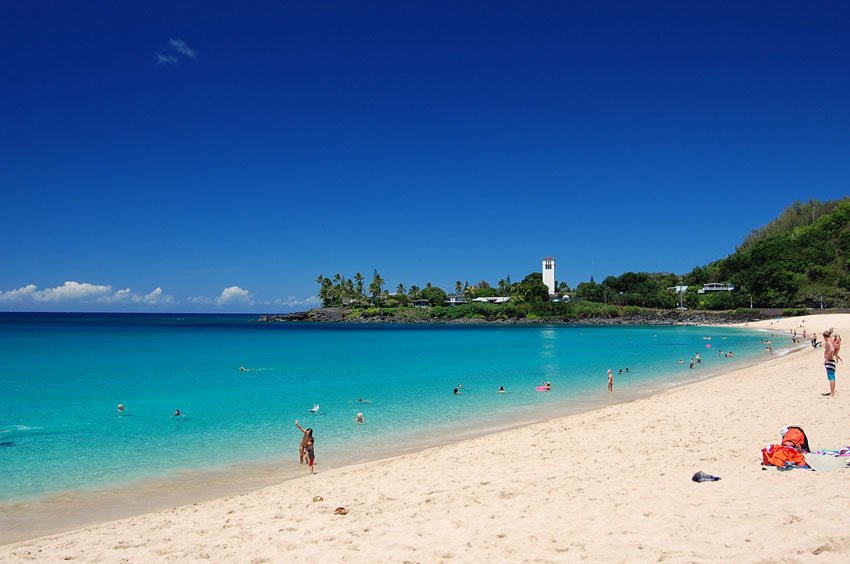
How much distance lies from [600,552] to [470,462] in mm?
6262

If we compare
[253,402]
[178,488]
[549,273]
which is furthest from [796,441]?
[549,273]

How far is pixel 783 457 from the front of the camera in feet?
32.0

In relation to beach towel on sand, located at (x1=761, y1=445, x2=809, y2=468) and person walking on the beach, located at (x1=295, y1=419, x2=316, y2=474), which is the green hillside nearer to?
beach towel on sand, located at (x1=761, y1=445, x2=809, y2=468)

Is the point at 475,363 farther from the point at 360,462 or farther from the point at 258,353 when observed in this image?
the point at 360,462

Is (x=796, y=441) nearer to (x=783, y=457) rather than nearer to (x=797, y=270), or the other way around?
(x=783, y=457)

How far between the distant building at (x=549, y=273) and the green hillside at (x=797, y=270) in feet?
185

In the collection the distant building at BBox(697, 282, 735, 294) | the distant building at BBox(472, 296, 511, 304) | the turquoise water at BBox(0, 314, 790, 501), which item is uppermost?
the distant building at BBox(697, 282, 735, 294)

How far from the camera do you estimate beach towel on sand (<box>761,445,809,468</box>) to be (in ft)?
31.6

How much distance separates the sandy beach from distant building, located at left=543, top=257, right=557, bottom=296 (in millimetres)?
176638

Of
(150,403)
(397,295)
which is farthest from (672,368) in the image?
(397,295)

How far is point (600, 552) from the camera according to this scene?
6.68 metres

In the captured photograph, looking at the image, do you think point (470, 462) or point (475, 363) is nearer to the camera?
point (470, 462)

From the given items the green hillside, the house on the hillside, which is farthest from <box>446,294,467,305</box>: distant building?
the green hillside

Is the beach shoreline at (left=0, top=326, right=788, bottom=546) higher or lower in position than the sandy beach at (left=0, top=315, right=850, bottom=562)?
lower
